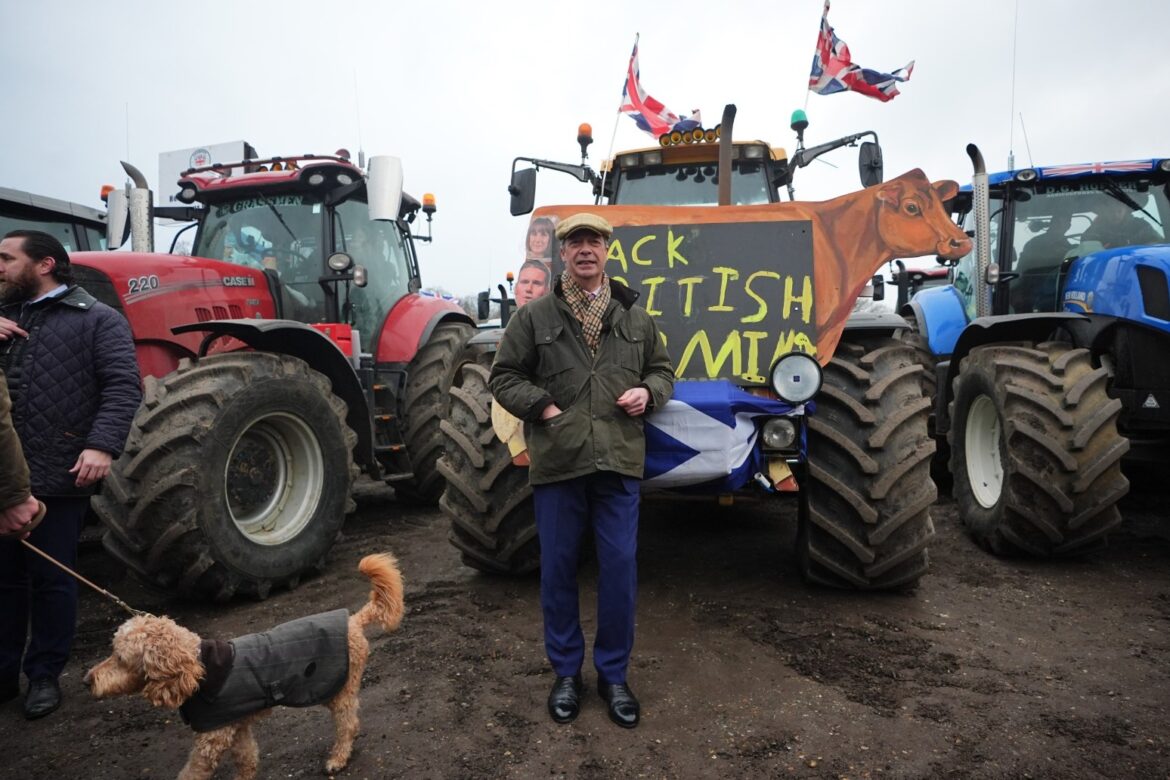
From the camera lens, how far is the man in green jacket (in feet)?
8.59

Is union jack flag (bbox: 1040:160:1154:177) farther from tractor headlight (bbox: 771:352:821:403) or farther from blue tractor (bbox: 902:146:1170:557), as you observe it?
tractor headlight (bbox: 771:352:821:403)

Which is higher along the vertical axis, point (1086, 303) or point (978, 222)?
point (978, 222)

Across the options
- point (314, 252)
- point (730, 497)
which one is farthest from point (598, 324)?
point (314, 252)

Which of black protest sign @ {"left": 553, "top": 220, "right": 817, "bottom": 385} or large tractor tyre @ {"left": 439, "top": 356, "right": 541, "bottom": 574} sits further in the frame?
large tractor tyre @ {"left": 439, "top": 356, "right": 541, "bottom": 574}

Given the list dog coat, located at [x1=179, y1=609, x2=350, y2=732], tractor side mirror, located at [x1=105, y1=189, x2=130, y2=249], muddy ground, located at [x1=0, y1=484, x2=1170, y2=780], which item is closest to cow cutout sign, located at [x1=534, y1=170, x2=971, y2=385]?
muddy ground, located at [x1=0, y1=484, x2=1170, y2=780]

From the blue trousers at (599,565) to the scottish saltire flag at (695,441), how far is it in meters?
0.23

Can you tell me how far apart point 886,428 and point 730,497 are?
76 cm

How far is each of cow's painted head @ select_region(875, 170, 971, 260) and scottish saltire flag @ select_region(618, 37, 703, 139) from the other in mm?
3285

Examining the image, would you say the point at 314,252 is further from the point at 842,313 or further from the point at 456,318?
the point at 842,313

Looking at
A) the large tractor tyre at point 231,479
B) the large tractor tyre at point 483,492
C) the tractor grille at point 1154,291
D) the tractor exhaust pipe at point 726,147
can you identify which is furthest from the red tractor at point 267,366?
the tractor grille at point 1154,291

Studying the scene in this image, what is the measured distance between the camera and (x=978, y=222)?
4.62 metres

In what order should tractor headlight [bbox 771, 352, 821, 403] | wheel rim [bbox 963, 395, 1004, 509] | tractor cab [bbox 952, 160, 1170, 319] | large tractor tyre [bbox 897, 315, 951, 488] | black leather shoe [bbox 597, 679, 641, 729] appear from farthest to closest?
large tractor tyre [bbox 897, 315, 951, 488] → tractor cab [bbox 952, 160, 1170, 319] → wheel rim [bbox 963, 395, 1004, 509] → tractor headlight [bbox 771, 352, 821, 403] → black leather shoe [bbox 597, 679, 641, 729]

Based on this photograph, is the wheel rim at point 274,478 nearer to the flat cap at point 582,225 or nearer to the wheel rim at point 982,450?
the flat cap at point 582,225

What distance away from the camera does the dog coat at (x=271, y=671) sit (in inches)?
82.0
